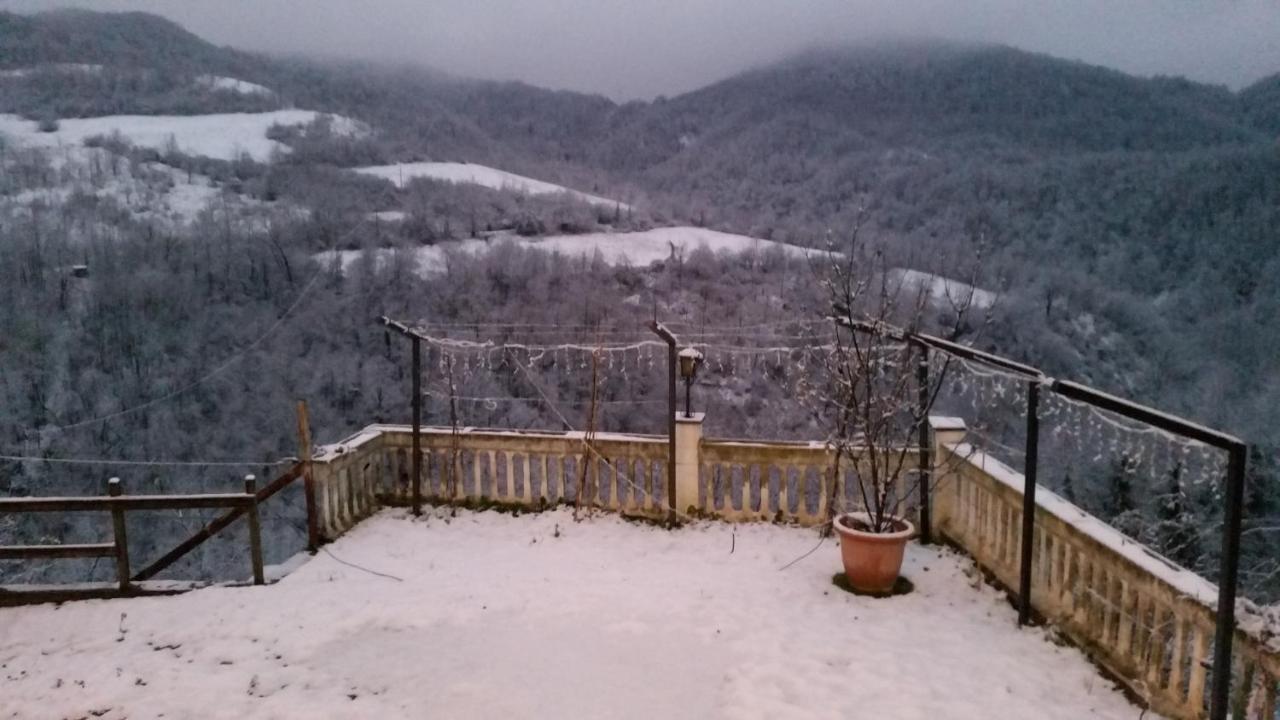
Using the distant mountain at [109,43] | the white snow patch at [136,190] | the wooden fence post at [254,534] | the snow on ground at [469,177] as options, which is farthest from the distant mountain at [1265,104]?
the distant mountain at [109,43]

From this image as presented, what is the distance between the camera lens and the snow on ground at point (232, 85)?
72.2m

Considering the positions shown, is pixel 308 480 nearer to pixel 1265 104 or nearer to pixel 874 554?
pixel 874 554

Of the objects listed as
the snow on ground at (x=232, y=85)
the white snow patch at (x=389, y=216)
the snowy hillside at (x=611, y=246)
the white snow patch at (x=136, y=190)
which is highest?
the snow on ground at (x=232, y=85)

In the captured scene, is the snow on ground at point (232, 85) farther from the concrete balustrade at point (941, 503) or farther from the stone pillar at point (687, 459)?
the stone pillar at point (687, 459)

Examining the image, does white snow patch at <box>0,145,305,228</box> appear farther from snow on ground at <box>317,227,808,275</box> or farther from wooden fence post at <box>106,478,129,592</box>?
wooden fence post at <box>106,478,129,592</box>

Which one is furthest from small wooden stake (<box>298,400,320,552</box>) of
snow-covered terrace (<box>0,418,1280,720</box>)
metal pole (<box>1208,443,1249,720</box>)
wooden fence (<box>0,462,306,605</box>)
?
Answer: metal pole (<box>1208,443,1249,720</box>)

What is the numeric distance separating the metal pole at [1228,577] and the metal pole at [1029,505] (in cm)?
→ 134

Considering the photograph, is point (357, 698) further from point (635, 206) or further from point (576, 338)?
point (635, 206)

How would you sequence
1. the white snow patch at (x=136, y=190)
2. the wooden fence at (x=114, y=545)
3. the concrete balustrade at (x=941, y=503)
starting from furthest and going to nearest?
the white snow patch at (x=136, y=190)
the wooden fence at (x=114, y=545)
the concrete balustrade at (x=941, y=503)

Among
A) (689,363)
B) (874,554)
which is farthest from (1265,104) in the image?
(874,554)

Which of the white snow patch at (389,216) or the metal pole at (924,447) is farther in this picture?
the white snow patch at (389,216)

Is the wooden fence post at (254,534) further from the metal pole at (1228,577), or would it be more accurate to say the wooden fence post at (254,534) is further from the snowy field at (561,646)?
the metal pole at (1228,577)

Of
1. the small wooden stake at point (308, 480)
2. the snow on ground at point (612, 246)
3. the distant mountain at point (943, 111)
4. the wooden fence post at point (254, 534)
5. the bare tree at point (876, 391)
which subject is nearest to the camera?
the bare tree at point (876, 391)

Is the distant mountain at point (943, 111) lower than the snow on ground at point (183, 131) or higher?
higher
